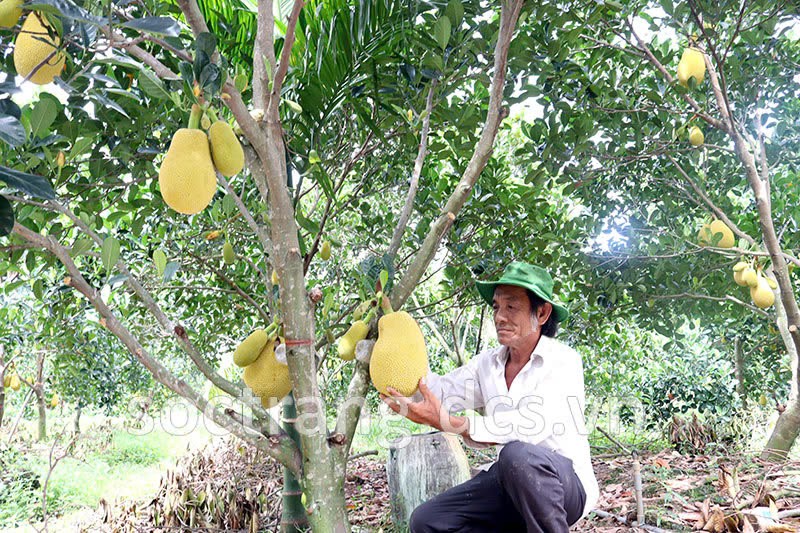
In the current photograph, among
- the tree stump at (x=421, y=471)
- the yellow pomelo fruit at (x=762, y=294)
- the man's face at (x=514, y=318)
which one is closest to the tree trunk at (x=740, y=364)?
the yellow pomelo fruit at (x=762, y=294)

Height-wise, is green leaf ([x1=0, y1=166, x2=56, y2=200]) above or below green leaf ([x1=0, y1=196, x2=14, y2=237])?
above

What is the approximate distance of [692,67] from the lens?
7.65 ft

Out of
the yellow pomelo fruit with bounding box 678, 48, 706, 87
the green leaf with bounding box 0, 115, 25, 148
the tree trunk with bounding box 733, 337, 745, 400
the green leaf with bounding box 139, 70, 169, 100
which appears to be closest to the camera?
the green leaf with bounding box 0, 115, 25, 148

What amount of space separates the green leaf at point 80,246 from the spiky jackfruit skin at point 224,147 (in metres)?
0.34

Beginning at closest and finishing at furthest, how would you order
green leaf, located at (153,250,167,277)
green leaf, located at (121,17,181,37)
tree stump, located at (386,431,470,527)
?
green leaf, located at (121,17,181,37) → green leaf, located at (153,250,167,277) → tree stump, located at (386,431,470,527)

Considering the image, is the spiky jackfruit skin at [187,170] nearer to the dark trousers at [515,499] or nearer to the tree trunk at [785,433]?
the dark trousers at [515,499]

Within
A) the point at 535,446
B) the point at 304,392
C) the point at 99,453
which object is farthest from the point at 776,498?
the point at 99,453

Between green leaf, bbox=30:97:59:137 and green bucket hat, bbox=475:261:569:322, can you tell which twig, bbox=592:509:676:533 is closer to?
green bucket hat, bbox=475:261:569:322

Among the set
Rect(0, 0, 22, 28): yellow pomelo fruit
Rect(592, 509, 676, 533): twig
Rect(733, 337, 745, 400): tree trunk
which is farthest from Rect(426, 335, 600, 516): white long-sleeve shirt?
Rect(733, 337, 745, 400): tree trunk

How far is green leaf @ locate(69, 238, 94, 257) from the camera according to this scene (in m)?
1.26

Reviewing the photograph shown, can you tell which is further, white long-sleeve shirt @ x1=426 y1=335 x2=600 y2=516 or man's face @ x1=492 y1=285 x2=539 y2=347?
man's face @ x1=492 y1=285 x2=539 y2=347

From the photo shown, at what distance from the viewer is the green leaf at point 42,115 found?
1038 mm

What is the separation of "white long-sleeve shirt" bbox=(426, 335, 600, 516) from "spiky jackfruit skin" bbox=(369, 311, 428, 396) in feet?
0.85

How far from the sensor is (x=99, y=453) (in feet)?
21.8
